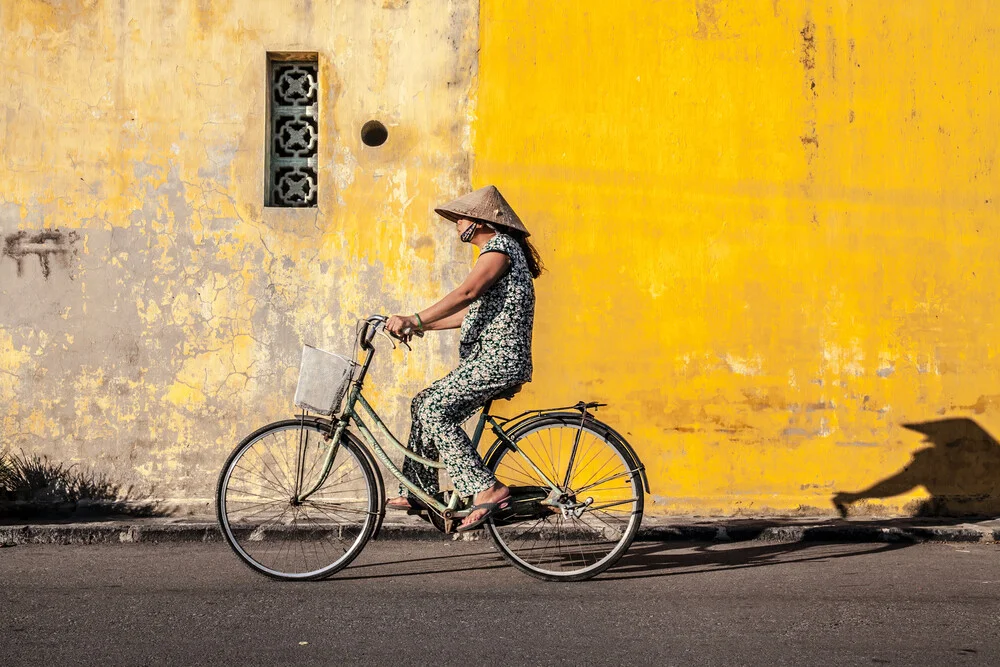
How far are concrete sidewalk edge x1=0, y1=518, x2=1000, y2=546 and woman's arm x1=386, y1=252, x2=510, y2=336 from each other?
1.89 m

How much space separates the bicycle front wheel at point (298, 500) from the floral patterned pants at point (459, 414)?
406 mm

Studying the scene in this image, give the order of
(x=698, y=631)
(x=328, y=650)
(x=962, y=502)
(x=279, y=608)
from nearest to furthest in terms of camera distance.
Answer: (x=328, y=650) < (x=698, y=631) < (x=279, y=608) < (x=962, y=502)

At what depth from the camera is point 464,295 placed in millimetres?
4777

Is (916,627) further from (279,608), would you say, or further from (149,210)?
(149,210)

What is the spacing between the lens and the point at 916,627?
168 inches

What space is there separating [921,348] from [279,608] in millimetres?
4889

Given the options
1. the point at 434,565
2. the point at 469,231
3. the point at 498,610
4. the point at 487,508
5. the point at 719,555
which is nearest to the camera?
the point at 498,610

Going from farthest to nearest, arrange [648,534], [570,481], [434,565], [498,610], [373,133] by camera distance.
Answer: [373,133]
[648,534]
[434,565]
[570,481]
[498,610]

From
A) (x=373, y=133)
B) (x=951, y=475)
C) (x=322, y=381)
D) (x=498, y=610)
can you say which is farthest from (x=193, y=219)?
(x=951, y=475)

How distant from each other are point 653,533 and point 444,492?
1800mm

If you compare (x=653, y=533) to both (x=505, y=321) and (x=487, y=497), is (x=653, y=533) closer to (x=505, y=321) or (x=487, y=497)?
(x=487, y=497)

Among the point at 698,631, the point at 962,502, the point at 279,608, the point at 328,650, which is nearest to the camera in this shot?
the point at 328,650

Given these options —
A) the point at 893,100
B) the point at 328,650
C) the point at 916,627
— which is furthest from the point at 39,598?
the point at 893,100

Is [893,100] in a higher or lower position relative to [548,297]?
higher
